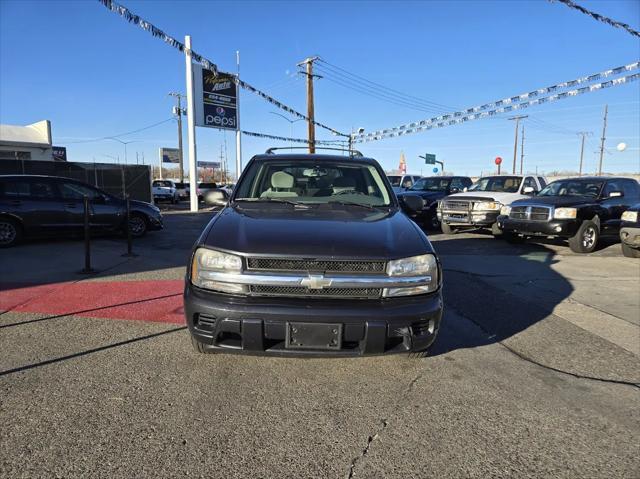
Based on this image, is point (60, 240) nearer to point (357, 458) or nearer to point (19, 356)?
point (19, 356)

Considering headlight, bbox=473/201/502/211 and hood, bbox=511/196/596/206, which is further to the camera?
headlight, bbox=473/201/502/211

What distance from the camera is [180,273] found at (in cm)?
690

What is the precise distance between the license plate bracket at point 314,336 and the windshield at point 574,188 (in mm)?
10037

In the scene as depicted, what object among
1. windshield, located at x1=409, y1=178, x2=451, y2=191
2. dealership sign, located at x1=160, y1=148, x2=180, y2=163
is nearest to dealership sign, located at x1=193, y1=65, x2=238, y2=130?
windshield, located at x1=409, y1=178, x2=451, y2=191

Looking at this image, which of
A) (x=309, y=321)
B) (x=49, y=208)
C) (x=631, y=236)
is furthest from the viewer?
(x=49, y=208)

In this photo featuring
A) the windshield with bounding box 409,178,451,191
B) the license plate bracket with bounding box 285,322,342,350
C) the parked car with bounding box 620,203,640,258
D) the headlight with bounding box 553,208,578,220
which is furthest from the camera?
the windshield with bounding box 409,178,451,191

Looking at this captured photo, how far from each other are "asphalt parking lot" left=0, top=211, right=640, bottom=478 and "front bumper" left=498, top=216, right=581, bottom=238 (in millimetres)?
4514

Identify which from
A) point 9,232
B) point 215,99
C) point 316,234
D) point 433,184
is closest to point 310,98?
point 215,99

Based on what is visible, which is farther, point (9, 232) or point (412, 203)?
point (9, 232)

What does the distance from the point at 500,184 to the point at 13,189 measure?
12236mm

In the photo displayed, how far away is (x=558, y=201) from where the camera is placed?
392 inches

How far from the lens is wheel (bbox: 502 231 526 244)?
10875 millimetres

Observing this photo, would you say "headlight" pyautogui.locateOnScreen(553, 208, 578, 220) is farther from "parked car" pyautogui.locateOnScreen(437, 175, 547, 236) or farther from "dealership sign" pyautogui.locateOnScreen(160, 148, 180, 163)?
"dealership sign" pyautogui.locateOnScreen(160, 148, 180, 163)

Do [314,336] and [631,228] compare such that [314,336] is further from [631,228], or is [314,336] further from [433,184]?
[433,184]
